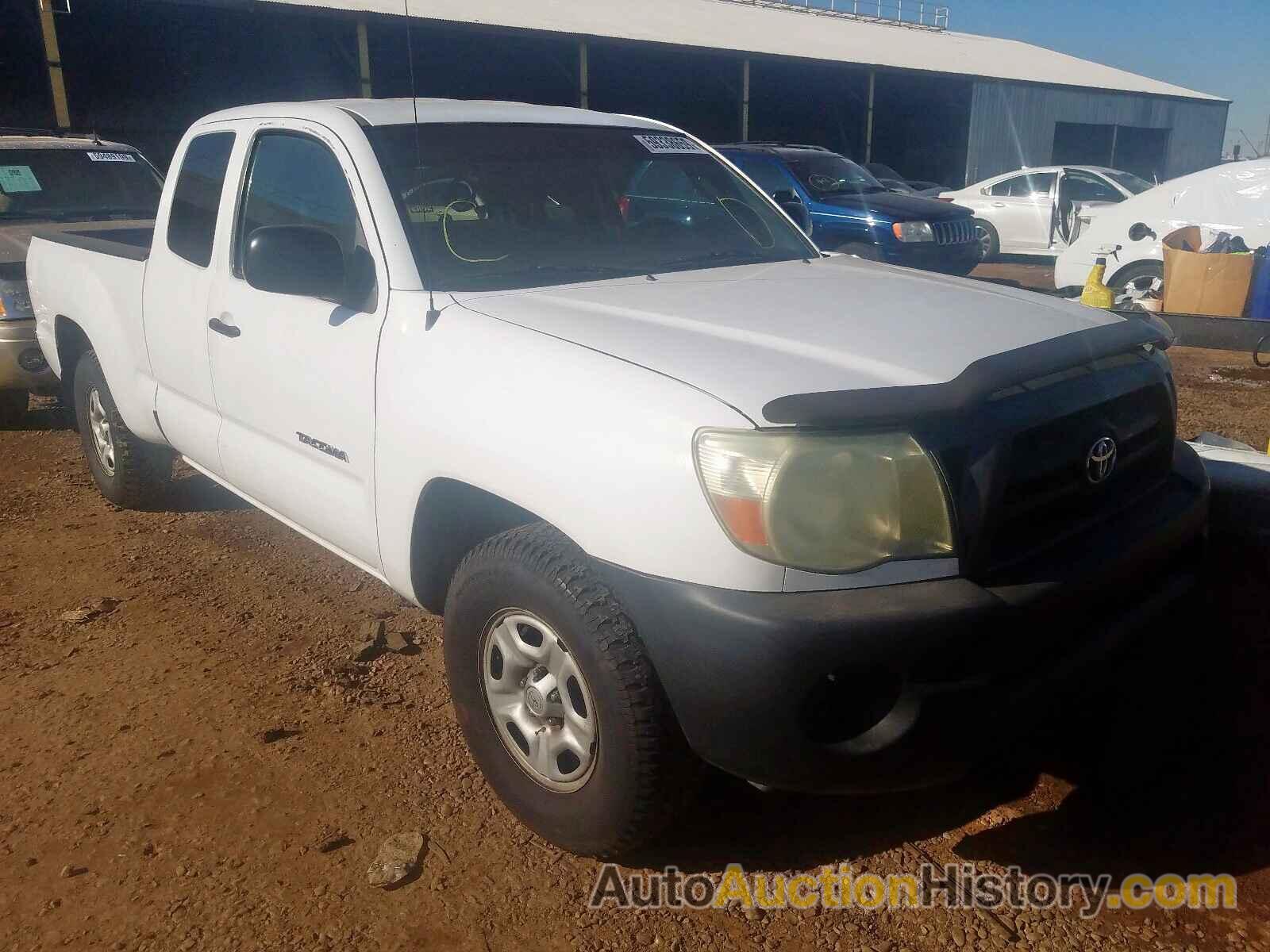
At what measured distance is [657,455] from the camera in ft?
6.73

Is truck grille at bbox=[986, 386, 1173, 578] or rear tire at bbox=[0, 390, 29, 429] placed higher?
truck grille at bbox=[986, 386, 1173, 578]

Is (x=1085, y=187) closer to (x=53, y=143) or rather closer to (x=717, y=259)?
(x=53, y=143)

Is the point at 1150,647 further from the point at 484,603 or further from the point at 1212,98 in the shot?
the point at 1212,98

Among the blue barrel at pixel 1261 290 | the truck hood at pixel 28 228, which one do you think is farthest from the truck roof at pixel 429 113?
the blue barrel at pixel 1261 290

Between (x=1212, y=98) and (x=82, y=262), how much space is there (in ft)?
142

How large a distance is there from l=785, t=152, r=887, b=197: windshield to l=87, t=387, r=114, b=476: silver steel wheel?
319 inches

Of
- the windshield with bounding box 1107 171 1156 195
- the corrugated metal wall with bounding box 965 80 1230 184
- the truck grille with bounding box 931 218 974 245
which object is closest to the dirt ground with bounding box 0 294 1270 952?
the truck grille with bounding box 931 218 974 245

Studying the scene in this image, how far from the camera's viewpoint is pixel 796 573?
1979 mm

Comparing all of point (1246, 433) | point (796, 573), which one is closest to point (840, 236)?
point (1246, 433)

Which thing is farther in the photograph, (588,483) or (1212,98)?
(1212,98)

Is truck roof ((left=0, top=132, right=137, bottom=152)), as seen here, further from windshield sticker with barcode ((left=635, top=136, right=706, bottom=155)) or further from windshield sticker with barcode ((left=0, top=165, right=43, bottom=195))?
windshield sticker with barcode ((left=635, top=136, right=706, bottom=155))

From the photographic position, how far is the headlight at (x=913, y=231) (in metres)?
10.7

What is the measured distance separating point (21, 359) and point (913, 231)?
8.24 metres

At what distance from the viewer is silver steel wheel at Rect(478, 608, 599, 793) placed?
234 centimetres
